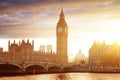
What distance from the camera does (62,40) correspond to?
395 ft

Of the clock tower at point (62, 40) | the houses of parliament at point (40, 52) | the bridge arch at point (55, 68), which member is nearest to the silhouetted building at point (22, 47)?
the houses of parliament at point (40, 52)

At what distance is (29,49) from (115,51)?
2721 centimetres

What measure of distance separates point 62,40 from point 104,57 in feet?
86.6

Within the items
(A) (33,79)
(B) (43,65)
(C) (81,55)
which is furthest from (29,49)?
(C) (81,55)

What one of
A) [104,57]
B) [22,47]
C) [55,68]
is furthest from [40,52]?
[104,57]

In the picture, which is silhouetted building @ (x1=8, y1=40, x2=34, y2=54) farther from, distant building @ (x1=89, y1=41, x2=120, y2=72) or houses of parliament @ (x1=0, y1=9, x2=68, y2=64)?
distant building @ (x1=89, y1=41, x2=120, y2=72)

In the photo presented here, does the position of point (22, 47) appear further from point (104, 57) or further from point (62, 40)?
point (104, 57)

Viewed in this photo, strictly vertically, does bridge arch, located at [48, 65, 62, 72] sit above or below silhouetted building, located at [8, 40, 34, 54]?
below

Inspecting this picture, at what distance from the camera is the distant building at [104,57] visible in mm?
92825

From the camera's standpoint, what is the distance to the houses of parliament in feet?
364

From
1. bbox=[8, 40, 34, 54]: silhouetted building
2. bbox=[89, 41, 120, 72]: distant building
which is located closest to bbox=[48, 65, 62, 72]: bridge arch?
bbox=[89, 41, 120, 72]: distant building

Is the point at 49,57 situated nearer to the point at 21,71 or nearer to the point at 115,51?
the point at 115,51

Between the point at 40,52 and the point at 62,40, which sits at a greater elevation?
the point at 62,40

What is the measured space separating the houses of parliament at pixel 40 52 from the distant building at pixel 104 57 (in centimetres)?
1274
